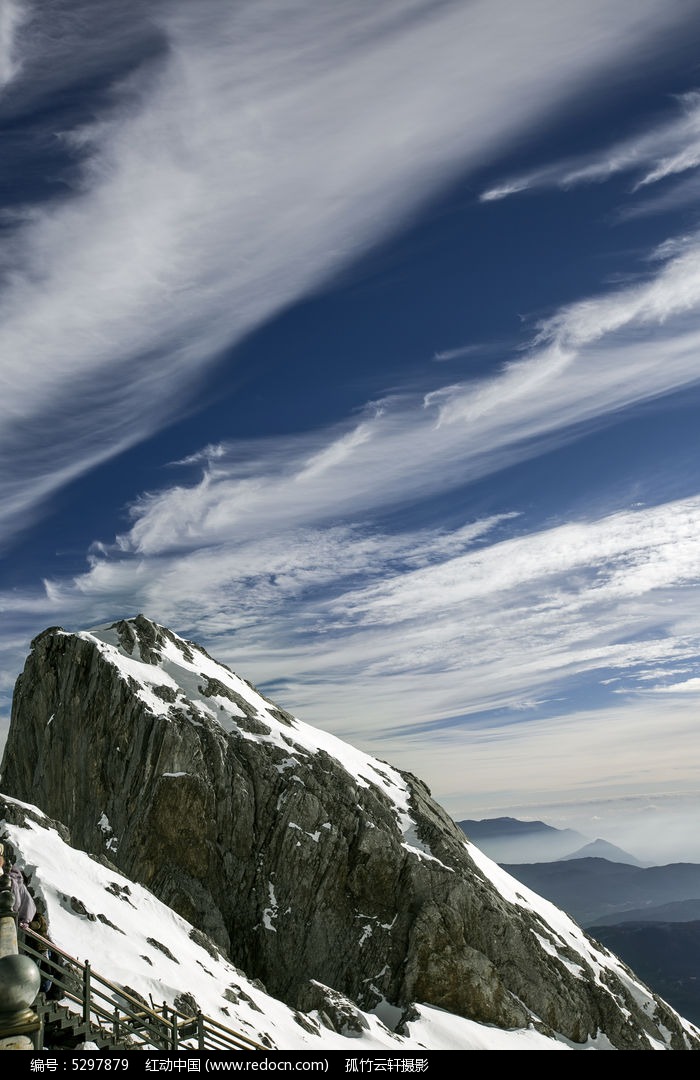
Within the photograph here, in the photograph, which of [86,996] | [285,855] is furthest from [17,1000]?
[285,855]

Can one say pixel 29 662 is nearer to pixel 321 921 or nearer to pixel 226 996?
pixel 321 921

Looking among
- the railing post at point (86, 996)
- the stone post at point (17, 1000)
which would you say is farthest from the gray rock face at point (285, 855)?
the stone post at point (17, 1000)

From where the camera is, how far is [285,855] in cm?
6425

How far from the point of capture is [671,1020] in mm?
69688

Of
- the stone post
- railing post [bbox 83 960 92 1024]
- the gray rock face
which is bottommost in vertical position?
the gray rock face

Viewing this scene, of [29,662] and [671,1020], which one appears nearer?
[671,1020]

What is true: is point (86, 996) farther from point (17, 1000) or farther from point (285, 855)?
point (285, 855)

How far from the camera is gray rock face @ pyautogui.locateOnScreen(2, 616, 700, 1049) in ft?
195

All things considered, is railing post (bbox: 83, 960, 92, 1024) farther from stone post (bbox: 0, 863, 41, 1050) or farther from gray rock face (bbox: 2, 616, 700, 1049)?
gray rock face (bbox: 2, 616, 700, 1049)

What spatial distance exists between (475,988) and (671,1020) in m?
24.4

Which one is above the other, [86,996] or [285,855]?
[86,996]

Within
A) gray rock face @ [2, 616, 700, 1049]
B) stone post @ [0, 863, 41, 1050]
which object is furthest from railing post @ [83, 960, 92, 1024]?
gray rock face @ [2, 616, 700, 1049]
